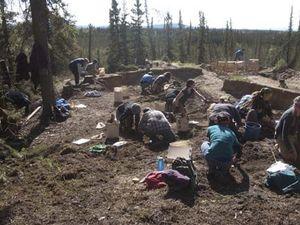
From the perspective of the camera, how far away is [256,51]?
7494 centimetres

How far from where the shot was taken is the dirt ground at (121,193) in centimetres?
601

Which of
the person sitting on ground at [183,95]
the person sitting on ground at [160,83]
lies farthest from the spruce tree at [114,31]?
the person sitting on ground at [183,95]

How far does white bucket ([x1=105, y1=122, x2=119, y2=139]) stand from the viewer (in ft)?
32.4

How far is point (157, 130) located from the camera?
952cm

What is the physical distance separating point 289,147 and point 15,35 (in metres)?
10.7

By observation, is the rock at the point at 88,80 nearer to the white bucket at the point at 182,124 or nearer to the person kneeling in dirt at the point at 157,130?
the white bucket at the point at 182,124

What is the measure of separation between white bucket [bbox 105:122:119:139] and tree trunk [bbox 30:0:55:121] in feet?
9.53

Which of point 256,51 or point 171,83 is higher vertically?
point 171,83

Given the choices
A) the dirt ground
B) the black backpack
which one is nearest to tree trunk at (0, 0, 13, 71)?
the dirt ground

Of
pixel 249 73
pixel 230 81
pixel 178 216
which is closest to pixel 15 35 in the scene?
pixel 230 81

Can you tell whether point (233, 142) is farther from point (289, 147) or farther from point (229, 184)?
point (289, 147)

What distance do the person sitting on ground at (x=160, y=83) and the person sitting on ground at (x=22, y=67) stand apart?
4.91 m

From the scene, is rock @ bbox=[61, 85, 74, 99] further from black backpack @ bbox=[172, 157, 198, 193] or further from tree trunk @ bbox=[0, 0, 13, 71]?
black backpack @ bbox=[172, 157, 198, 193]

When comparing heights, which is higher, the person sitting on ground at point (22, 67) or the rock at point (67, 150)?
the person sitting on ground at point (22, 67)
